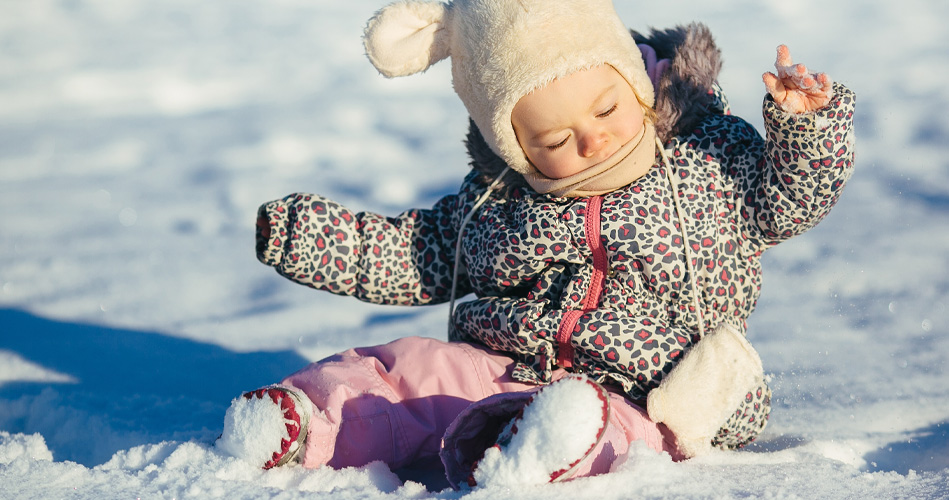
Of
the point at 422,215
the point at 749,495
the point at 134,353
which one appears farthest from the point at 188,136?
the point at 749,495

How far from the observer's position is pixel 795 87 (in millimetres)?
1179

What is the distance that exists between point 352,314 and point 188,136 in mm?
1427

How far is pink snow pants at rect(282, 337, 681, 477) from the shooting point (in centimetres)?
119

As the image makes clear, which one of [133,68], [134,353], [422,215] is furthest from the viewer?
[133,68]

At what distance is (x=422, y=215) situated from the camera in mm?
1562

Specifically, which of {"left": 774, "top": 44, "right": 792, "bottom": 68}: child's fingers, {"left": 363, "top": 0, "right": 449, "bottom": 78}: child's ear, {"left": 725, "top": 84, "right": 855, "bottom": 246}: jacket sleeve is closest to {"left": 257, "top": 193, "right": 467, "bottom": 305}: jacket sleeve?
{"left": 363, "top": 0, "right": 449, "bottom": 78}: child's ear

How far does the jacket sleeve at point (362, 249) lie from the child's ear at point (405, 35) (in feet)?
0.91

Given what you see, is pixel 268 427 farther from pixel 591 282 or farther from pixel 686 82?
pixel 686 82

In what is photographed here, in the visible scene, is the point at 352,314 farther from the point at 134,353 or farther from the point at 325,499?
the point at 325,499

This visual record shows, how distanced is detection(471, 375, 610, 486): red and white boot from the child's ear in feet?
1.91

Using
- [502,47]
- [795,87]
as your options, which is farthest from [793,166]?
[502,47]

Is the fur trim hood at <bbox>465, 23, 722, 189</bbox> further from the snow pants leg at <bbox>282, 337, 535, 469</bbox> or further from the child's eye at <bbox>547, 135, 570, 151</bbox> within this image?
the snow pants leg at <bbox>282, 337, 535, 469</bbox>

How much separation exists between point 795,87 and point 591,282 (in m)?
0.39

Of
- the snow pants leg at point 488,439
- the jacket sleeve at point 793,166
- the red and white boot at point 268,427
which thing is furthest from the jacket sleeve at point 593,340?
the red and white boot at point 268,427
